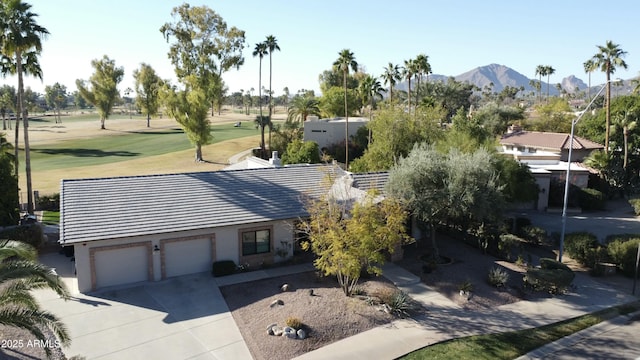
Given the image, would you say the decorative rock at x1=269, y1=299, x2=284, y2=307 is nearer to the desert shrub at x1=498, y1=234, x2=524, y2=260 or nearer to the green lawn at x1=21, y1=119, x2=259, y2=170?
the desert shrub at x1=498, y1=234, x2=524, y2=260

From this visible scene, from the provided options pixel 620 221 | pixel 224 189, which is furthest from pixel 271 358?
pixel 620 221

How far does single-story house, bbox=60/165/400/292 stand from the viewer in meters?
20.3

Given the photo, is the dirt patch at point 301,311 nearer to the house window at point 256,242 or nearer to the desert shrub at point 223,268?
the desert shrub at point 223,268

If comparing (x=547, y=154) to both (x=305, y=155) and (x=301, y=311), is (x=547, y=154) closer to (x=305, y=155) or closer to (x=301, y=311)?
(x=305, y=155)

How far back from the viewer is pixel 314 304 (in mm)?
18500

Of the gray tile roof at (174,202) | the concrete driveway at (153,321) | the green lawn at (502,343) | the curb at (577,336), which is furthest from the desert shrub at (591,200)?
the concrete driveway at (153,321)

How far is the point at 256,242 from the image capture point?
23.6 metres

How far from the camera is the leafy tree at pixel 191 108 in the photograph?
2195 inches

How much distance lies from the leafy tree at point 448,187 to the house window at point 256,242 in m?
7.20

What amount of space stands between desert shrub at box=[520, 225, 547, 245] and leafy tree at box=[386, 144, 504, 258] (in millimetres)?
6208

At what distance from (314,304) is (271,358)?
388 cm

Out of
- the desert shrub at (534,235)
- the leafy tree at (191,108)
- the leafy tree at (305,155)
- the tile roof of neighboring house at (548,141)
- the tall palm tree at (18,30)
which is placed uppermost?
the tall palm tree at (18,30)

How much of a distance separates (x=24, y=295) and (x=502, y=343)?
52.5ft

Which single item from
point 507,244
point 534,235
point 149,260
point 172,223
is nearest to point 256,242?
point 172,223
